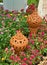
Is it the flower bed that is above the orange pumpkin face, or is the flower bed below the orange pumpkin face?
below

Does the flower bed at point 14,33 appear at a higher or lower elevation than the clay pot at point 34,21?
lower

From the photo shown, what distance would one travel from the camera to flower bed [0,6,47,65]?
4469mm

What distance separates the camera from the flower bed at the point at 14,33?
4.47 meters

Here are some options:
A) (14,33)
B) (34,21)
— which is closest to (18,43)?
(14,33)

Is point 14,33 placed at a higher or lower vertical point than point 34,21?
lower

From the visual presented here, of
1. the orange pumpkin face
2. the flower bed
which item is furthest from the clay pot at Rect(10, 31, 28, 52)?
the orange pumpkin face

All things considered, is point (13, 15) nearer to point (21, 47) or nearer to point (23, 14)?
point (23, 14)

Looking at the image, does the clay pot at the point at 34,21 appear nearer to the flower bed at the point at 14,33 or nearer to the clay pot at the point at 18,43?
the flower bed at the point at 14,33

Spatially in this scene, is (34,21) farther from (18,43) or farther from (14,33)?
(18,43)

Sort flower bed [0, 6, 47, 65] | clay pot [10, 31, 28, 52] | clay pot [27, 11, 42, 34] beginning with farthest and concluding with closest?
clay pot [27, 11, 42, 34]
clay pot [10, 31, 28, 52]
flower bed [0, 6, 47, 65]

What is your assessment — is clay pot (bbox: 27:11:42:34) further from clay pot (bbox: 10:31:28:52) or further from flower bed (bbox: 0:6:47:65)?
clay pot (bbox: 10:31:28:52)

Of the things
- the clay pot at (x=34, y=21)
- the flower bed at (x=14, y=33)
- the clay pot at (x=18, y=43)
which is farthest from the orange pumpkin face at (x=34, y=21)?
the clay pot at (x=18, y=43)

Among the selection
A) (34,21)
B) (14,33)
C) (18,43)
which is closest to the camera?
(18,43)

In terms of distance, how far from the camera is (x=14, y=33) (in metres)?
5.23
